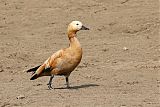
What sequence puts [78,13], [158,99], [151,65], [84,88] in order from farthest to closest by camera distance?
[78,13], [151,65], [84,88], [158,99]

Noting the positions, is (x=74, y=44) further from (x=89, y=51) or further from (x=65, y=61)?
(x=89, y=51)

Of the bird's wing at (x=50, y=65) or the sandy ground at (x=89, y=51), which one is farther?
the bird's wing at (x=50, y=65)

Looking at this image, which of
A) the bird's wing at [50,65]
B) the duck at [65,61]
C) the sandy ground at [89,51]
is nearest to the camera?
the sandy ground at [89,51]

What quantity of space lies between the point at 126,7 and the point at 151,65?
849cm

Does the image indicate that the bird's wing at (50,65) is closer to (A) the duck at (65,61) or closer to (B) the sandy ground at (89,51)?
(A) the duck at (65,61)

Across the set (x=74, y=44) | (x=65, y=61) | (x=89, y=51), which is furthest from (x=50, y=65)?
(x=89, y=51)

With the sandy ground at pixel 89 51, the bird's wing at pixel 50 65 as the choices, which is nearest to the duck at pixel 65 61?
the bird's wing at pixel 50 65

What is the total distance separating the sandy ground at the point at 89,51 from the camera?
929 centimetres

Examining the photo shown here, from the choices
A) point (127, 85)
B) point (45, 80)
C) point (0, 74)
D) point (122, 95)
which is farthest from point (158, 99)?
point (0, 74)

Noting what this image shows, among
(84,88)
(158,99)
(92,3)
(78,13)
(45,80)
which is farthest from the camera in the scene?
(92,3)

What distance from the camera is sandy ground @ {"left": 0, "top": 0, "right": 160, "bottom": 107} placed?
929 cm

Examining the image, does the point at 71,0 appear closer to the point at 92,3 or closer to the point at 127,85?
the point at 92,3

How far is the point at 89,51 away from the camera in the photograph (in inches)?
578

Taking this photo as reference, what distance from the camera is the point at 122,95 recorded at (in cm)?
930
